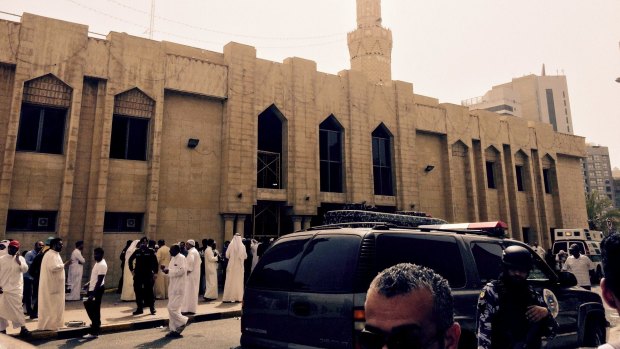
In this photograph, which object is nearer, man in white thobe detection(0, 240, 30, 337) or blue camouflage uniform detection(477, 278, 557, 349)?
blue camouflage uniform detection(477, 278, 557, 349)

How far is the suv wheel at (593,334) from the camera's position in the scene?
4.80m

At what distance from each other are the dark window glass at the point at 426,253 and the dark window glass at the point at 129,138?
1478 cm

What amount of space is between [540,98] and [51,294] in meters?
110

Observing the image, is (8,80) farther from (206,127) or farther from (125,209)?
(206,127)

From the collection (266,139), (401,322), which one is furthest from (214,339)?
(266,139)

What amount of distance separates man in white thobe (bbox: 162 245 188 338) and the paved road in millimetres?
210

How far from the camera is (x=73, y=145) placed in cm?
1453

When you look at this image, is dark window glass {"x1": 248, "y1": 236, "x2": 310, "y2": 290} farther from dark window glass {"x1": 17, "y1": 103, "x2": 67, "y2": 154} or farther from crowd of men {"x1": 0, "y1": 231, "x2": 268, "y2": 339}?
dark window glass {"x1": 17, "y1": 103, "x2": 67, "y2": 154}

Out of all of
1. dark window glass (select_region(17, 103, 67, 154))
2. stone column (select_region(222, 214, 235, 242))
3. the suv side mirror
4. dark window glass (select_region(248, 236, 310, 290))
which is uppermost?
dark window glass (select_region(17, 103, 67, 154))

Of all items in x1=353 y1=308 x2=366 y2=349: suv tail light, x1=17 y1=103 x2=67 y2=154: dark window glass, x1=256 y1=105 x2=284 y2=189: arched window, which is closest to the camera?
x1=353 y1=308 x2=366 y2=349: suv tail light

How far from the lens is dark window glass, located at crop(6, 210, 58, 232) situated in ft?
44.7

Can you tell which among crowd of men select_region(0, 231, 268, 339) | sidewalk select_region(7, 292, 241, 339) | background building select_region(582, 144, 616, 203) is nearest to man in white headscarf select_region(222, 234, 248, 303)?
crowd of men select_region(0, 231, 268, 339)

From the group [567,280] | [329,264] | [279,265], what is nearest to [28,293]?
[279,265]

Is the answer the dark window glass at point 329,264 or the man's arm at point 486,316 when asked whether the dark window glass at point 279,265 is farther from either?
the man's arm at point 486,316
